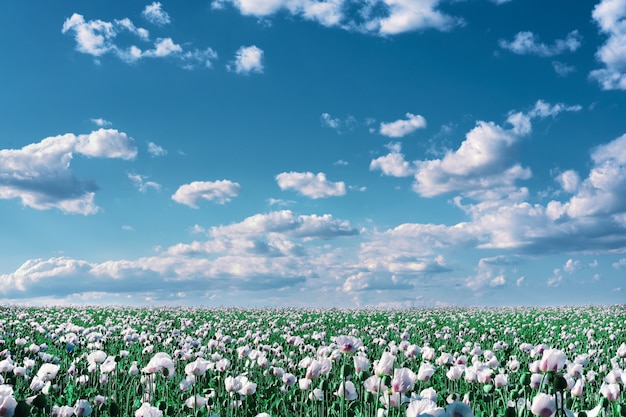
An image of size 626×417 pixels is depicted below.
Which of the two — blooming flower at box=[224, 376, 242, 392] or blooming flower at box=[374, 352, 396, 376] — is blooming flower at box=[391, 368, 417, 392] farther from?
blooming flower at box=[224, 376, 242, 392]

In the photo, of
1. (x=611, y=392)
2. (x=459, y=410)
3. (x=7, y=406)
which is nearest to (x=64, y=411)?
(x=7, y=406)

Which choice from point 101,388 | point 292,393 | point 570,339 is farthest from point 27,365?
point 570,339

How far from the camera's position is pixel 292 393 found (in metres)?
7.62

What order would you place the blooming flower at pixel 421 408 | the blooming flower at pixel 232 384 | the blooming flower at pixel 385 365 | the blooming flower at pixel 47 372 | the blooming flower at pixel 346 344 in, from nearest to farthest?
the blooming flower at pixel 421 408, the blooming flower at pixel 385 365, the blooming flower at pixel 346 344, the blooming flower at pixel 232 384, the blooming flower at pixel 47 372

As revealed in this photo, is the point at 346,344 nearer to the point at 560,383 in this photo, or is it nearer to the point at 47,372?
the point at 560,383

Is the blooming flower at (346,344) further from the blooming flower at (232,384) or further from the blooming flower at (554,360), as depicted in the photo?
the blooming flower at (554,360)

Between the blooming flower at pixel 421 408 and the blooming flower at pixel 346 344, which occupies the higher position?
the blooming flower at pixel 346 344

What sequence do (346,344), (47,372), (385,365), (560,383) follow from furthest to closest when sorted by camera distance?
(47,372) < (346,344) < (385,365) < (560,383)

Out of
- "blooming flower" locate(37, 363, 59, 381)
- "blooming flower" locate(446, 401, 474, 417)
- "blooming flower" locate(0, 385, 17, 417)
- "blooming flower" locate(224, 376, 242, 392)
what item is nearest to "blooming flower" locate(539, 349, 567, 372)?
"blooming flower" locate(446, 401, 474, 417)

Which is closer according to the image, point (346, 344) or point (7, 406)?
point (7, 406)

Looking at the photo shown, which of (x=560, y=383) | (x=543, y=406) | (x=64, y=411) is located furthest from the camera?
Result: (x=64, y=411)

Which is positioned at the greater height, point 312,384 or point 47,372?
point 47,372

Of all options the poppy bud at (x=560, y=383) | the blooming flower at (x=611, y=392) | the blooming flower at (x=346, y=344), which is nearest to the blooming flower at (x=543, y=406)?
the poppy bud at (x=560, y=383)

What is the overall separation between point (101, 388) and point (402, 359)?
21.2 ft
